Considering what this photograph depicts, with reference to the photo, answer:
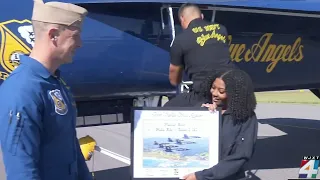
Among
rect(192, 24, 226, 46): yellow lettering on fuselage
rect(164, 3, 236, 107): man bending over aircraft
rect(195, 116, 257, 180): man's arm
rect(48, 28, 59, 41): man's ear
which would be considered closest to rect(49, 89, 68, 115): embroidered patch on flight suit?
rect(48, 28, 59, 41): man's ear

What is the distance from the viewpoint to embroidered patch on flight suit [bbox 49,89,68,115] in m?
2.28

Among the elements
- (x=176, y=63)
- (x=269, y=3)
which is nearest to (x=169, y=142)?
(x=176, y=63)

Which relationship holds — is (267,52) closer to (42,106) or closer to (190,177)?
(190,177)

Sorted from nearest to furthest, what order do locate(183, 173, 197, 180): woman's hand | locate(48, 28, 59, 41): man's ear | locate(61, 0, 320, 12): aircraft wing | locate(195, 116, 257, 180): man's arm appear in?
1. locate(48, 28, 59, 41): man's ear
2. locate(195, 116, 257, 180): man's arm
3. locate(183, 173, 197, 180): woman's hand
4. locate(61, 0, 320, 12): aircraft wing

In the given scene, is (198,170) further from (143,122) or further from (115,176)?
(115,176)

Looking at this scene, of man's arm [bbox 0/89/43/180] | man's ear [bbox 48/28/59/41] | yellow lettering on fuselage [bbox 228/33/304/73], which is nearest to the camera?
man's arm [bbox 0/89/43/180]

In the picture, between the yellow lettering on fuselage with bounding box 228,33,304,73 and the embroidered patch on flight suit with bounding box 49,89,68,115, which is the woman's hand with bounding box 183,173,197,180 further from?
the yellow lettering on fuselage with bounding box 228,33,304,73

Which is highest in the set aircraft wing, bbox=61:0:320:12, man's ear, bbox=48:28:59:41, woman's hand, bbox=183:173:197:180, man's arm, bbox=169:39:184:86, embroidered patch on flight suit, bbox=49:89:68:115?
aircraft wing, bbox=61:0:320:12

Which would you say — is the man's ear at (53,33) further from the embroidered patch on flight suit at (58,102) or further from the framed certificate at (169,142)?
the framed certificate at (169,142)

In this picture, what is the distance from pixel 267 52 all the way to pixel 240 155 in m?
3.85

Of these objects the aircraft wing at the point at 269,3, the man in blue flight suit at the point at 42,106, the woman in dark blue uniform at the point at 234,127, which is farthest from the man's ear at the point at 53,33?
the aircraft wing at the point at 269,3

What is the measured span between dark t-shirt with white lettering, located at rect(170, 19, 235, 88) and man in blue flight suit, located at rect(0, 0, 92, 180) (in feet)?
9.70

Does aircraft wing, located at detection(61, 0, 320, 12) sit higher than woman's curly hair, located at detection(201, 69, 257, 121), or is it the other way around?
aircraft wing, located at detection(61, 0, 320, 12)

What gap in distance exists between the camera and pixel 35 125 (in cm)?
219
